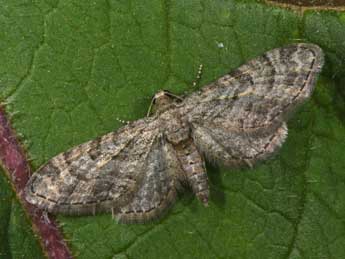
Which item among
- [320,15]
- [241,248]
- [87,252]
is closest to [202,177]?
[241,248]

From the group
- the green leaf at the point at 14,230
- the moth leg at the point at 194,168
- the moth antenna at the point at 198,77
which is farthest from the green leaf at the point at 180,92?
the green leaf at the point at 14,230

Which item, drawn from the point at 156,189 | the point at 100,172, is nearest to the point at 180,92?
the point at 156,189

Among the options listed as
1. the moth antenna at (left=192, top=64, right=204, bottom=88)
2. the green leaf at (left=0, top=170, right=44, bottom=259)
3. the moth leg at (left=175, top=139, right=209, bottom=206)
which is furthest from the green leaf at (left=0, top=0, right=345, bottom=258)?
the green leaf at (left=0, top=170, right=44, bottom=259)

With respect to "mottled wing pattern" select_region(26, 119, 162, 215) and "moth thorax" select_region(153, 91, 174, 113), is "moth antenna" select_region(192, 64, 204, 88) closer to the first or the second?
"moth thorax" select_region(153, 91, 174, 113)

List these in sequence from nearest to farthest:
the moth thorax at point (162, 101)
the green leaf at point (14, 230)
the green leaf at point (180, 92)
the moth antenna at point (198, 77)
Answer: the green leaf at point (14, 230) → the green leaf at point (180, 92) → the moth thorax at point (162, 101) → the moth antenna at point (198, 77)

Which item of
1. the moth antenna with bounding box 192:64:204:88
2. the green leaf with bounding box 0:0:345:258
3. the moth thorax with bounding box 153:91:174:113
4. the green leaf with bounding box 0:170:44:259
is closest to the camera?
the green leaf with bounding box 0:170:44:259

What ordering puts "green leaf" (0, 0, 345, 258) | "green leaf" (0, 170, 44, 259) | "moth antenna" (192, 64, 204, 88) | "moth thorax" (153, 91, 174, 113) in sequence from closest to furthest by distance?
"green leaf" (0, 170, 44, 259)
"green leaf" (0, 0, 345, 258)
"moth thorax" (153, 91, 174, 113)
"moth antenna" (192, 64, 204, 88)

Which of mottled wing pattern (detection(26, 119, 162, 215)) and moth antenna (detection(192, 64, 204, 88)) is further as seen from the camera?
moth antenna (detection(192, 64, 204, 88))

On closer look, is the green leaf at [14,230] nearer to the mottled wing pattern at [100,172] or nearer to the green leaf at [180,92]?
the mottled wing pattern at [100,172]
